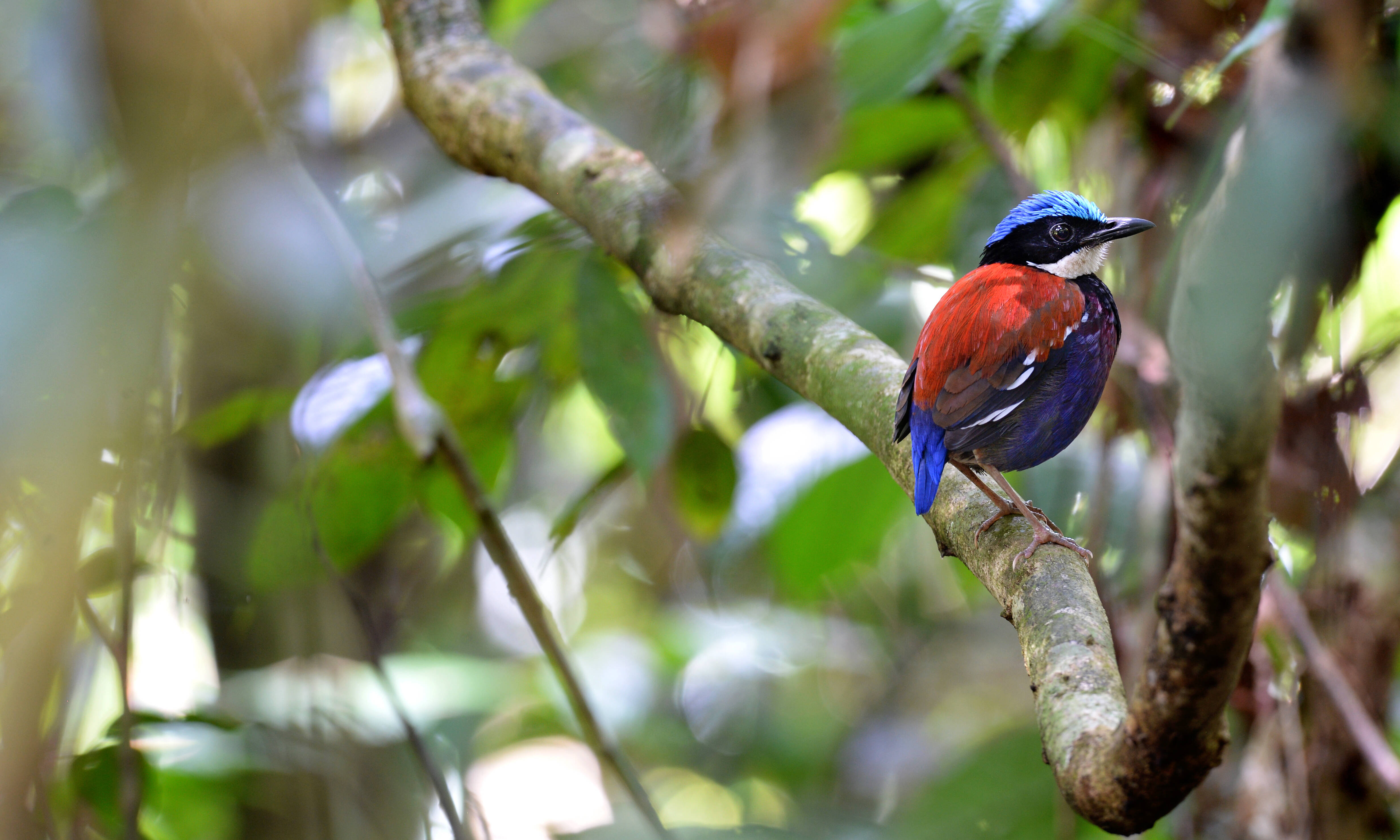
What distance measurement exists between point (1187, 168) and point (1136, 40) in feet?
1.60

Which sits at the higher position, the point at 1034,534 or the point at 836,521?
the point at 1034,534

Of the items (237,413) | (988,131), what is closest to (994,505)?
(988,131)

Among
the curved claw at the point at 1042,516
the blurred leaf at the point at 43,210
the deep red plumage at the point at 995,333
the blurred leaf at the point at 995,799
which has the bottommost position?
the blurred leaf at the point at 995,799

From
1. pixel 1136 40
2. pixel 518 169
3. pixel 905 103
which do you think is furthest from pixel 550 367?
pixel 1136 40

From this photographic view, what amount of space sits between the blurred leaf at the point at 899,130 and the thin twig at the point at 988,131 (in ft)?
0.19

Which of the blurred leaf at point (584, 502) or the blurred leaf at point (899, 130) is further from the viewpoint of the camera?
the blurred leaf at point (899, 130)

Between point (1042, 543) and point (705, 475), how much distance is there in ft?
4.40

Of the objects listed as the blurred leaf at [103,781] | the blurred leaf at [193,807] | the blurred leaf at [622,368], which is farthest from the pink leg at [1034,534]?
the blurred leaf at [193,807]

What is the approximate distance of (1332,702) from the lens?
2578mm

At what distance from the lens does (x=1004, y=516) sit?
2.01 m

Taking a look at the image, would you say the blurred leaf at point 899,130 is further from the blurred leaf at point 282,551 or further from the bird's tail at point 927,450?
the blurred leaf at point 282,551

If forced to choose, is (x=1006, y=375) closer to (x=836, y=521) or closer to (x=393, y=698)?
(x=836, y=521)

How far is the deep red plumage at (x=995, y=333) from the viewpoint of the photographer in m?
2.19

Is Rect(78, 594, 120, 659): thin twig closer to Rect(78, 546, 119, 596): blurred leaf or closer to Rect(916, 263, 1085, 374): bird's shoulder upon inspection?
Rect(78, 546, 119, 596): blurred leaf
